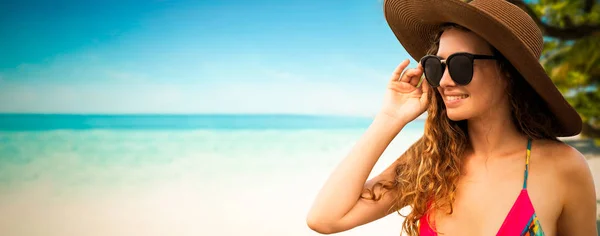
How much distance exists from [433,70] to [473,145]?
0.39 meters

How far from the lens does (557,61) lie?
815 cm

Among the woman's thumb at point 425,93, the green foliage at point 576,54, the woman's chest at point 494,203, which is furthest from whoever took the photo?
the green foliage at point 576,54

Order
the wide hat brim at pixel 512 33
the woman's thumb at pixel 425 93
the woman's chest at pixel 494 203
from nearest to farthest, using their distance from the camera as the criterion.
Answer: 1. the wide hat brim at pixel 512 33
2. the woman's chest at pixel 494 203
3. the woman's thumb at pixel 425 93

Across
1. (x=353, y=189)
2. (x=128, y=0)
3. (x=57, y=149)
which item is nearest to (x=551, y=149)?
(x=353, y=189)

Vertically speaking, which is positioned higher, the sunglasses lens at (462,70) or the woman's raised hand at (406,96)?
the sunglasses lens at (462,70)

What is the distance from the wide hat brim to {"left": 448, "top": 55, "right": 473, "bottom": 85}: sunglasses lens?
3.7 inches

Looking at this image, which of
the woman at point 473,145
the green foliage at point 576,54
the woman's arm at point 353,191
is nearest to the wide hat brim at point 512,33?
the woman at point 473,145

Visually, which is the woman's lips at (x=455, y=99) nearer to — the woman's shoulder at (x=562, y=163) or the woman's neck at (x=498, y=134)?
the woman's neck at (x=498, y=134)

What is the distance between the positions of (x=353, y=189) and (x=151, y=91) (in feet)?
91.5

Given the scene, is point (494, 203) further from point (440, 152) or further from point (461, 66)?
point (461, 66)

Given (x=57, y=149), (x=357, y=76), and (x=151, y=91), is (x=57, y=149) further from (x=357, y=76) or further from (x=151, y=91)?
(x=357, y=76)

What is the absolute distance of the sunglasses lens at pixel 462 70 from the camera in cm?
168

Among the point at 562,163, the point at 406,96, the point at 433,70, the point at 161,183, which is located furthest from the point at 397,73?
the point at 161,183

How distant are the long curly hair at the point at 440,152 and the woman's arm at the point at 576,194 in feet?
0.51
